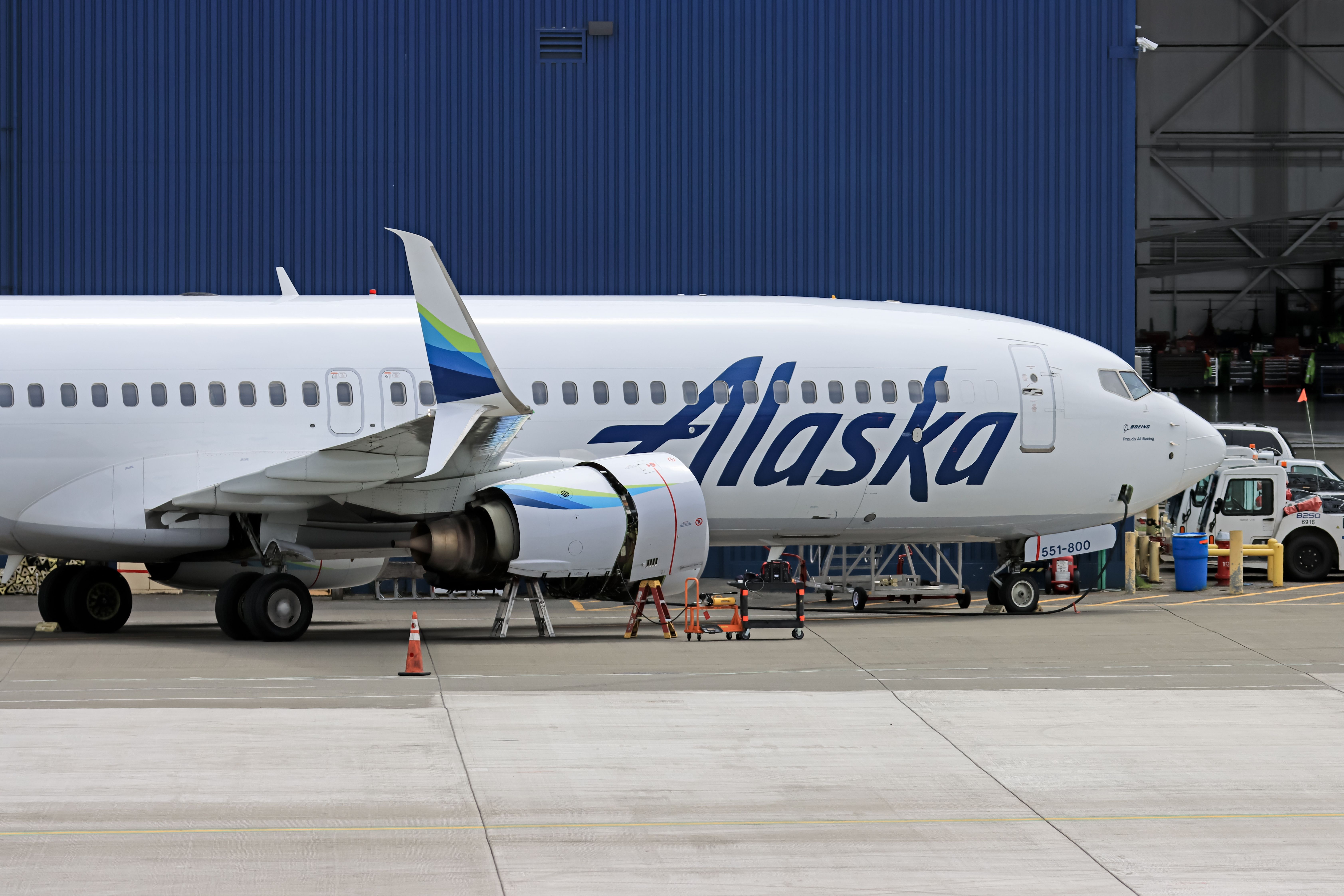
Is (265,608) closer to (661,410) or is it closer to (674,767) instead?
(661,410)

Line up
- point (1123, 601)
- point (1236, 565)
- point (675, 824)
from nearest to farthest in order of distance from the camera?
1. point (675, 824)
2. point (1123, 601)
3. point (1236, 565)

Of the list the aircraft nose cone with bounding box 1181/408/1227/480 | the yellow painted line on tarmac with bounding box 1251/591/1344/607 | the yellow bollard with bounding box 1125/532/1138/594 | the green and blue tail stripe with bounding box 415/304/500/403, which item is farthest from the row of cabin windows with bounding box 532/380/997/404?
the yellow bollard with bounding box 1125/532/1138/594

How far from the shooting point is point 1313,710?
14078 mm

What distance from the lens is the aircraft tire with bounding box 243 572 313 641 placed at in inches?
715

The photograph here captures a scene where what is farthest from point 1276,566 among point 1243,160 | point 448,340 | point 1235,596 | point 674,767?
point 1243,160

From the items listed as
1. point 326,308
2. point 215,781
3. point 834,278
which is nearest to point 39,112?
point 326,308

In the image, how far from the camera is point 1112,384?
72.8 feet

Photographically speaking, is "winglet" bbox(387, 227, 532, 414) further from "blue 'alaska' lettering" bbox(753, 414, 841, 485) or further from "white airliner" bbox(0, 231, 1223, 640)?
"blue 'alaska' lettering" bbox(753, 414, 841, 485)

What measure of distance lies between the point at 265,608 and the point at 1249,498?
17.7 m

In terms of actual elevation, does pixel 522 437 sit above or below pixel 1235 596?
above

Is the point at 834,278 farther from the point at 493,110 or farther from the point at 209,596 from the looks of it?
the point at 209,596

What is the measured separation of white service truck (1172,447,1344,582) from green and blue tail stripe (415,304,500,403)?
15768 mm

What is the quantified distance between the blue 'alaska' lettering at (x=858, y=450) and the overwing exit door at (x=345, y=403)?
19.3 ft

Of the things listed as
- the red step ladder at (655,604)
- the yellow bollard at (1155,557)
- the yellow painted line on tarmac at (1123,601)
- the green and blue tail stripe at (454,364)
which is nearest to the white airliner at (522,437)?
the green and blue tail stripe at (454,364)
